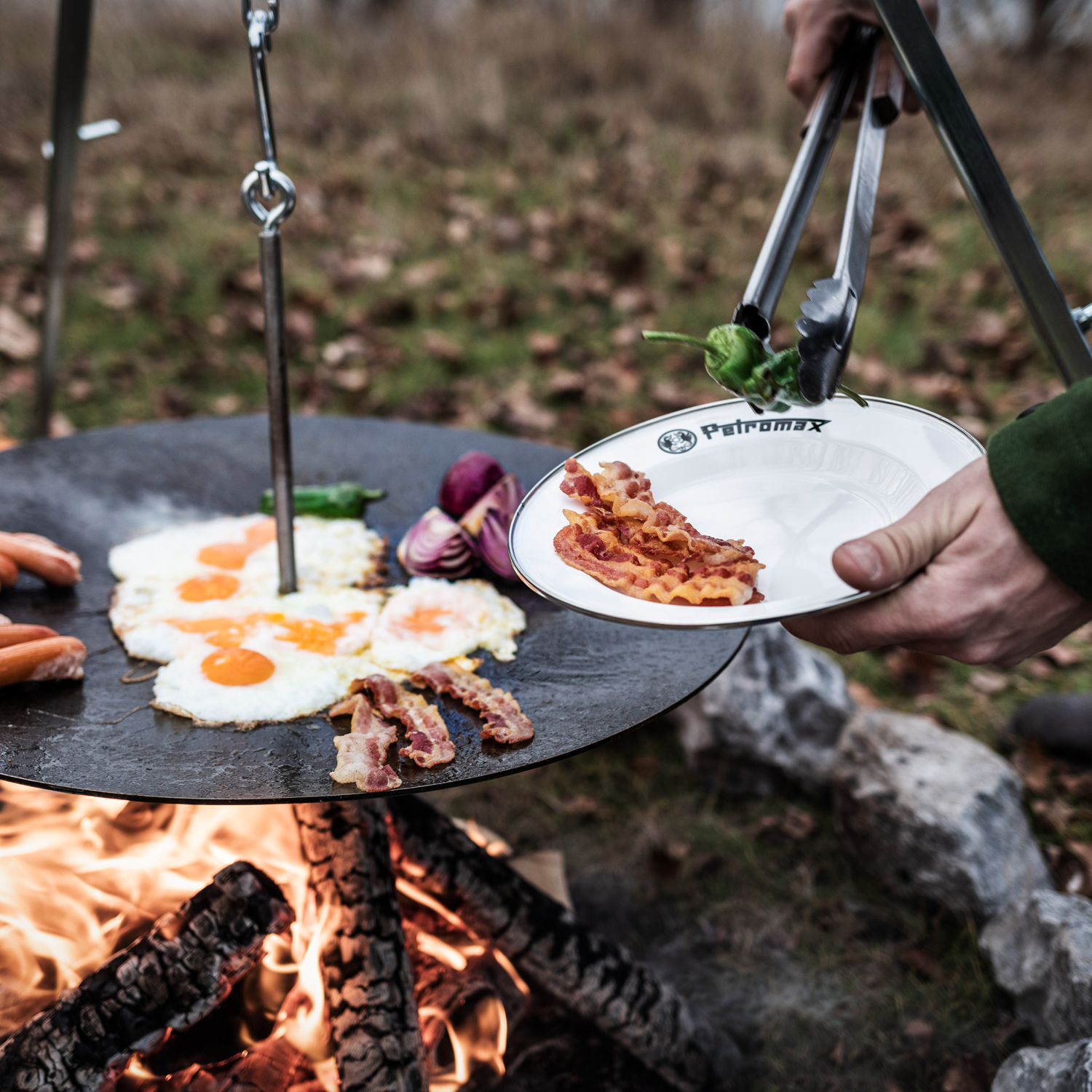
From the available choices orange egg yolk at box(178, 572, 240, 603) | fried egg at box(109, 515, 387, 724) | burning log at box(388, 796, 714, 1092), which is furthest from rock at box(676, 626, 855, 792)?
orange egg yolk at box(178, 572, 240, 603)

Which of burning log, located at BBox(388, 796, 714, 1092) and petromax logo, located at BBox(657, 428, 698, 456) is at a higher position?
petromax logo, located at BBox(657, 428, 698, 456)

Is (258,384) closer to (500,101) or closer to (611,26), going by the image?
(500,101)

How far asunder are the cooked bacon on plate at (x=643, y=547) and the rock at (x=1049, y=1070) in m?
1.13

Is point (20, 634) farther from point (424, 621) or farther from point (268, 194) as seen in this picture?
point (268, 194)

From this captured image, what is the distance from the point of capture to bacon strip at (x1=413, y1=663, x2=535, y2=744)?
57.6 inches

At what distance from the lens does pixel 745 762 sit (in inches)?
122

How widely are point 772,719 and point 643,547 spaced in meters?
1.79

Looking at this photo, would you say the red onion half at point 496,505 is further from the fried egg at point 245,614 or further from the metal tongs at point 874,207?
the metal tongs at point 874,207

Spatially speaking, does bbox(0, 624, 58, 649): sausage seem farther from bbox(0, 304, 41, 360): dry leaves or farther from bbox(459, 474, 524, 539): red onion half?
bbox(0, 304, 41, 360): dry leaves

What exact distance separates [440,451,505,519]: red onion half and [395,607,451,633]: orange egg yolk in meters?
0.36

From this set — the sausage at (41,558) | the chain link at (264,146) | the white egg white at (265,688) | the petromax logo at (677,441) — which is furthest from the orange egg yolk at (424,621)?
the chain link at (264,146)

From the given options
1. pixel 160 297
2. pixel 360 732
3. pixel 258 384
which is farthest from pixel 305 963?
pixel 160 297

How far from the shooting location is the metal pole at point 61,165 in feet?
8.16

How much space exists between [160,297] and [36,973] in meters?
5.16
